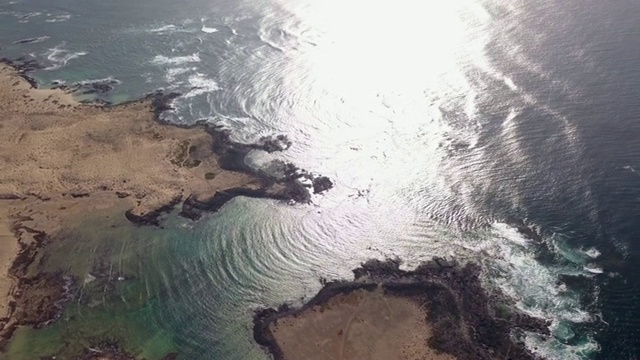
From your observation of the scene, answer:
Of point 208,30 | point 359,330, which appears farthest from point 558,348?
point 208,30

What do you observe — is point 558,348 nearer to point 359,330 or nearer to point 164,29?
point 359,330

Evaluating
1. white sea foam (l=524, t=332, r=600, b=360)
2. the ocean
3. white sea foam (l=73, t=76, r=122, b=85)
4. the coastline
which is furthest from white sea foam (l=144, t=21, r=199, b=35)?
white sea foam (l=524, t=332, r=600, b=360)

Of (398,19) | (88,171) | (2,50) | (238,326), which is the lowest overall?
(238,326)

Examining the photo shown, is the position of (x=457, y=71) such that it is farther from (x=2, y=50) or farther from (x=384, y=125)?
(x=2, y=50)

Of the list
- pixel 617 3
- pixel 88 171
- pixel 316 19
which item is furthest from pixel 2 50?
pixel 617 3

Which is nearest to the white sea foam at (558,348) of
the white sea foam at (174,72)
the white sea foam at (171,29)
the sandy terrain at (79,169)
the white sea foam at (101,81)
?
the sandy terrain at (79,169)

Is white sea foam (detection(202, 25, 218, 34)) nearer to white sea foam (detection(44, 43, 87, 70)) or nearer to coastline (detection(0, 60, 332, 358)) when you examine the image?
white sea foam (detection(44, 43, 87, 70))
